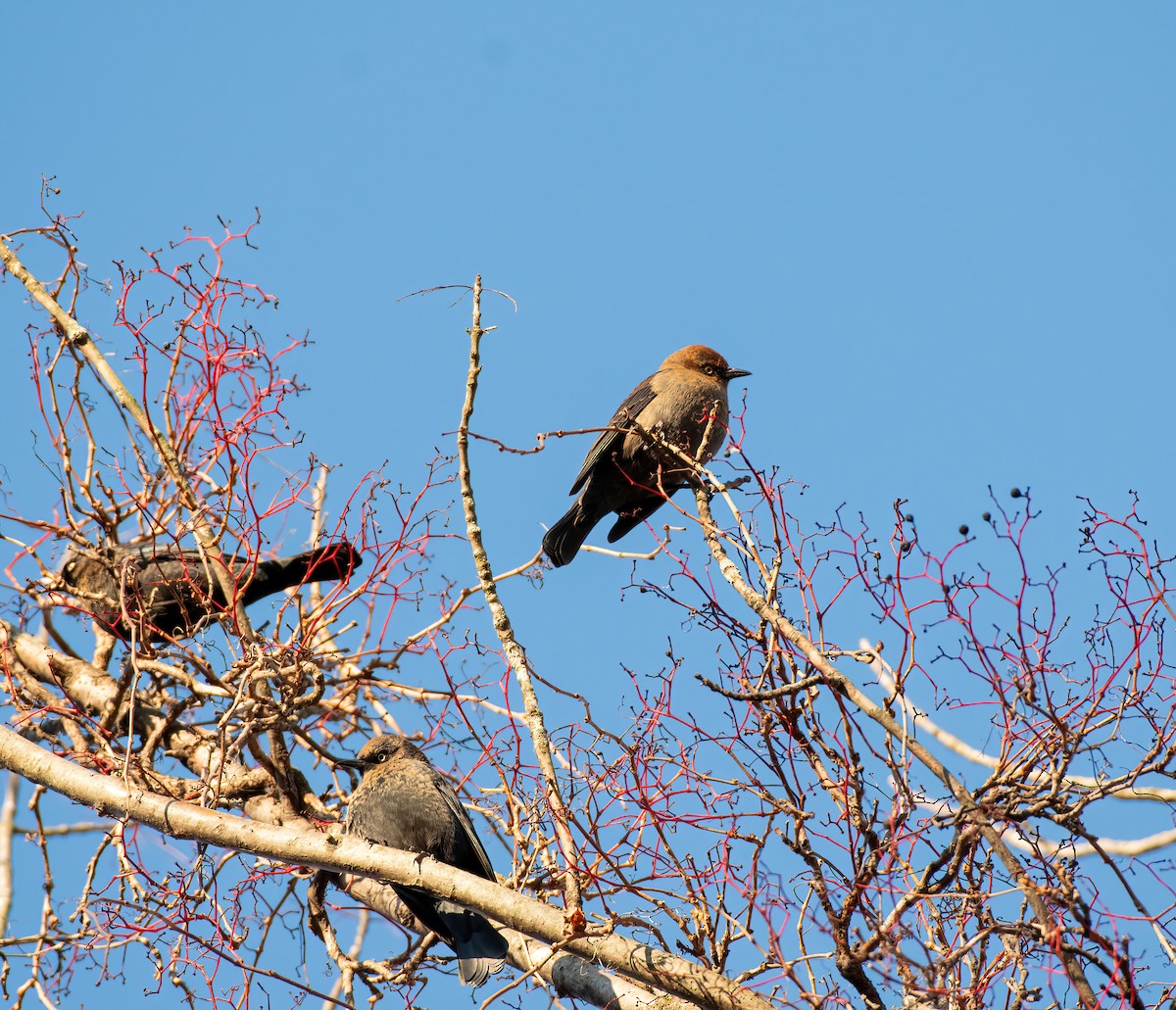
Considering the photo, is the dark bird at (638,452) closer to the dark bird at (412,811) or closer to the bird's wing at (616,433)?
the bird's wing at (616,433)

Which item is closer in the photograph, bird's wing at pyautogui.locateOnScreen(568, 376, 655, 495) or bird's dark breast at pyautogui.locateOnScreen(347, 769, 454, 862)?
bird's dark breast at pyautogui.locateOnScreen(347, 769, 454, 862)

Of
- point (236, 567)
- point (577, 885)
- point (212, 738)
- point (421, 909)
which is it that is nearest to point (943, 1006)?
point (577, 885)

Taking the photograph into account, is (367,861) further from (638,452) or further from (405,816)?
(638,452)

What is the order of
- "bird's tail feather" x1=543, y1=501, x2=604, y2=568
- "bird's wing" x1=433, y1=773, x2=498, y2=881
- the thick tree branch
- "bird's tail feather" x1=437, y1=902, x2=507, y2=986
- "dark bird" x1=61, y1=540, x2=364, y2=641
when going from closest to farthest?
1. the thick tree branch
2. "bird's tail feather" x1=437, y1=902, x2=507, y2=986
3. "bird's wing" x1=433, y1=773, x2=498, y2=881
4. "dark bird" x1=61, y1=540, x2=364, y2=641
5. "bird's tail feather" x1=543, y1=501, x2=604, y2=568

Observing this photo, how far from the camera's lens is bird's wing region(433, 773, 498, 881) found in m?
5.38

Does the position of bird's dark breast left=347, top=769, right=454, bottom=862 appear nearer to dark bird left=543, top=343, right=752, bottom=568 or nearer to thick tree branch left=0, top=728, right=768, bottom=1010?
thick tree branch left=0, top=728, right=768, bottom=1010

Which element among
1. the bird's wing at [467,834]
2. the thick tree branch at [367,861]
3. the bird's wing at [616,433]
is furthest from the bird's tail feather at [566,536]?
the thick tree branch at [367,861]

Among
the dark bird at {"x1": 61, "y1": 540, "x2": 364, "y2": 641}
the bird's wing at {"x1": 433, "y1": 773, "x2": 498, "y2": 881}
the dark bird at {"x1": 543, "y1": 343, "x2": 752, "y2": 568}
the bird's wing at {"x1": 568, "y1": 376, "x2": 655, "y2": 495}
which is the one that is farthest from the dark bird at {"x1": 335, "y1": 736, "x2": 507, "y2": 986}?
the bird's wing at {"x1": 568, "y1": 376, "x2": 655, "y2": 495}

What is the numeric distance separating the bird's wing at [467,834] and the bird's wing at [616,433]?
2.17 meters

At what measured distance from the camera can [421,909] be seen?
489 cm

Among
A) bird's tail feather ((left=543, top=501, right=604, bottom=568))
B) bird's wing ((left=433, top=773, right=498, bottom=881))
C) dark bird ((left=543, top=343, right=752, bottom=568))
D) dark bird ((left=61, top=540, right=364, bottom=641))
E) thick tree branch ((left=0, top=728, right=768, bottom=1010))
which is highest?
dark bird ((left=543, top=343, right=752, bottom=568))

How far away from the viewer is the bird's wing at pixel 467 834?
17.6 feet

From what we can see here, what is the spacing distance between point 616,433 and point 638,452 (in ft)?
0.97

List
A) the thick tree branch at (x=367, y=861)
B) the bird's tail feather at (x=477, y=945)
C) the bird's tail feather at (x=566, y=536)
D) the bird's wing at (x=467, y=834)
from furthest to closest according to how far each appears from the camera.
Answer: the bird's tail feather at (x=566, y=536) → the bird's wing at (x=467, y=834) → the bird's tail feather at (x=477, y=945) → the thick tree branch at (x=367, y=861)
